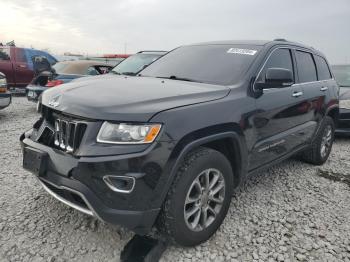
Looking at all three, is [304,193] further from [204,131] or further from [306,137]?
[204,131]

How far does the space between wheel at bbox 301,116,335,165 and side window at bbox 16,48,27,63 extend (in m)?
10.3

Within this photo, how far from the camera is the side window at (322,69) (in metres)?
4.73

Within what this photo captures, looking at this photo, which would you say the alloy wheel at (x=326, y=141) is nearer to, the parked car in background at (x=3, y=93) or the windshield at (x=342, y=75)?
the windshield at (x=342, y=75)

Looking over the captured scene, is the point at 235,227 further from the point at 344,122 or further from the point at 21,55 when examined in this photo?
the point at 21,55

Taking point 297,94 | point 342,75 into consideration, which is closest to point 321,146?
point 297,94

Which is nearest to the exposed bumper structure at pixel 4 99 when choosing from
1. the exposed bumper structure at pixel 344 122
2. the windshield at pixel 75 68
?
the windshield at pixel 75 68

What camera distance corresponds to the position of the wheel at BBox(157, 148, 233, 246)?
93.9 inches

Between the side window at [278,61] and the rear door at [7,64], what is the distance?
10166 mm

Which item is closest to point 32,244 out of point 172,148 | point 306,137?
point 172,148

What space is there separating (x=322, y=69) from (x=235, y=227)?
3.06 metres

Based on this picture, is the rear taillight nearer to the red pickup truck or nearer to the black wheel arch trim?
the red pickup truck

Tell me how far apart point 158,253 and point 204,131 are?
100 cm

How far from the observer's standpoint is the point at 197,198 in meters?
2.60

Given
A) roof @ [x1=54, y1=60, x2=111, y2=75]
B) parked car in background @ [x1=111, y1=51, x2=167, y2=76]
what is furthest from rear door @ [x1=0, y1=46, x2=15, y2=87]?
parked car in background @ [x1=111, y1=51, x2=167, y2=76]
